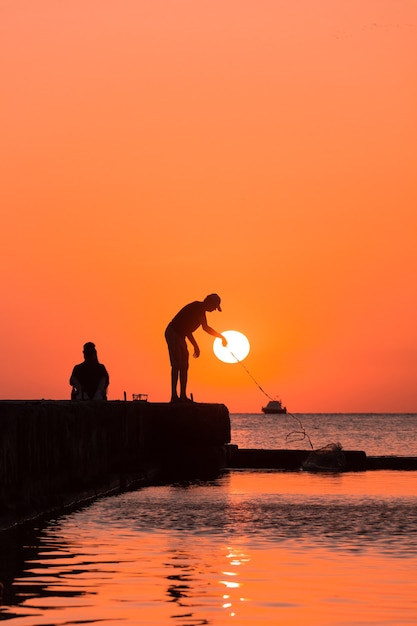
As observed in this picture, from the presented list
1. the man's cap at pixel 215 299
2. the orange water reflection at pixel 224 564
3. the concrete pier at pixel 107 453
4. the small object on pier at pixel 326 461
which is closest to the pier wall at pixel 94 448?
the concrete pier at pixel 107 453

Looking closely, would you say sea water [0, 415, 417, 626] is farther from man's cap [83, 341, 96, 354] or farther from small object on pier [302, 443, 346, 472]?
small object on pier [302, 443, 346, 472]

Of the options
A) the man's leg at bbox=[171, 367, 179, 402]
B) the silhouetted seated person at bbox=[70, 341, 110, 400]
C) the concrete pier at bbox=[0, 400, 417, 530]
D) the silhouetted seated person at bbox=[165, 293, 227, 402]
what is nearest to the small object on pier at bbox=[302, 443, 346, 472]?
the concrete pier at bbox=[0, 400, 417, 530]

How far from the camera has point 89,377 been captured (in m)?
22.0

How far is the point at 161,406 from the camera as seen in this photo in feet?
76.8

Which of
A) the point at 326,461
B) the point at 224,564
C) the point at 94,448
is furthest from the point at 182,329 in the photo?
the point at 224,564

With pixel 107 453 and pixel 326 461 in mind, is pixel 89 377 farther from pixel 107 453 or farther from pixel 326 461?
pixel 326 461

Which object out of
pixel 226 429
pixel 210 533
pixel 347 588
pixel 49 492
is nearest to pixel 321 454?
pixel 226 429

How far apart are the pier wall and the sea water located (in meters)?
0.51

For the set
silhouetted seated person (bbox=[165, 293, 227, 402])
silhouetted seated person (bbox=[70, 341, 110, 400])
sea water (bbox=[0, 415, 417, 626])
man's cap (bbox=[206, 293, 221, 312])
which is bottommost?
sea water (bbox=[0, 415, 417, 626])

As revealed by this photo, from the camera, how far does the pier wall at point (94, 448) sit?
45.3ft

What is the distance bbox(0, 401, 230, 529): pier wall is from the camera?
543 inches

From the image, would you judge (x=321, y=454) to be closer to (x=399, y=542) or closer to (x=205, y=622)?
(x=399, y=542)

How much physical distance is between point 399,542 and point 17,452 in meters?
3.97

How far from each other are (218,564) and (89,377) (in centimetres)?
1200
